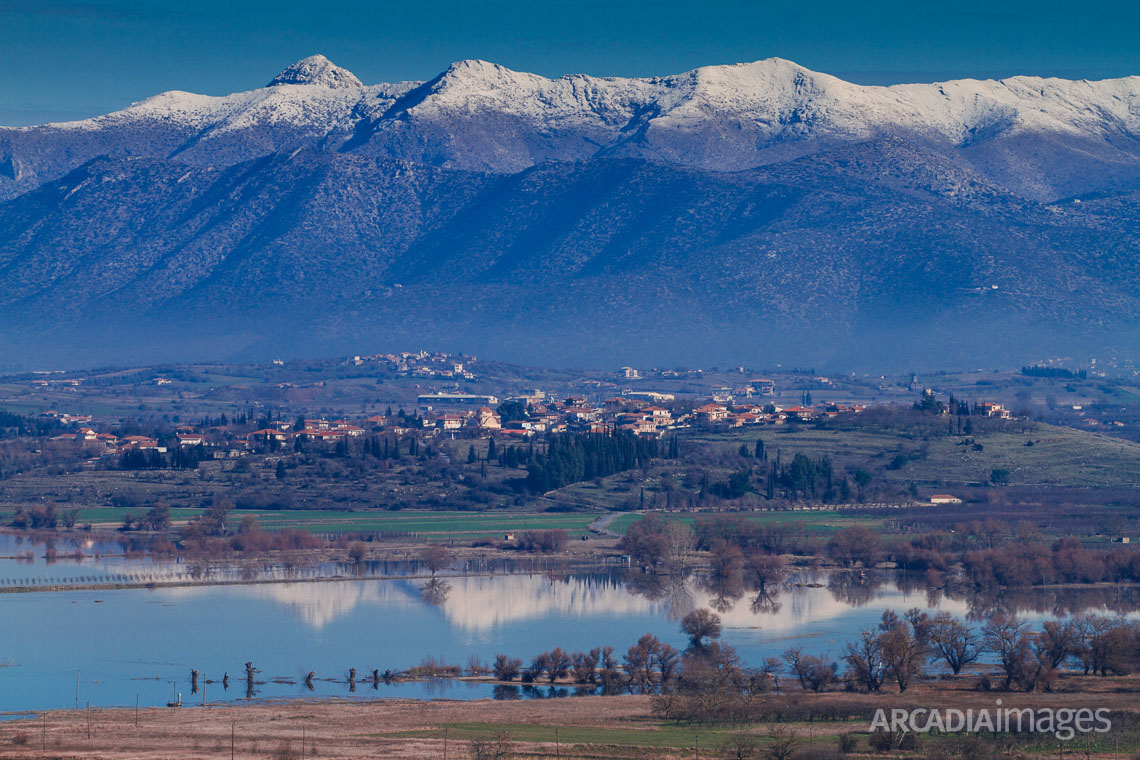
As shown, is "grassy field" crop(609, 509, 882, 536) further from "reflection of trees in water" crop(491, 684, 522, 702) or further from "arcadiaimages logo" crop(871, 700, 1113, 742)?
"arcadiaimages logo" crop(871, 700, 1113, 742)

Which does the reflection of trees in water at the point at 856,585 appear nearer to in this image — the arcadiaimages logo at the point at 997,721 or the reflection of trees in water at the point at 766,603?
the reflection of trees in water at the point at 766,603

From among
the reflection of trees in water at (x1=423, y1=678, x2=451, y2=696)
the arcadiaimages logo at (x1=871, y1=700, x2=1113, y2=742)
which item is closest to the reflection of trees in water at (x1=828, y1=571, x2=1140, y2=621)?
the reflection of trees in water at (x1=423, y1=678, x2=451, y2=696)

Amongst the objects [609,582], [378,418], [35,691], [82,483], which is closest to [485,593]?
[609,582]

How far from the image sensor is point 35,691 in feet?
174

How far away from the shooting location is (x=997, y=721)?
4522 centimetres

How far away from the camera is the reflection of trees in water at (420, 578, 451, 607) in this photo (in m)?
69.7

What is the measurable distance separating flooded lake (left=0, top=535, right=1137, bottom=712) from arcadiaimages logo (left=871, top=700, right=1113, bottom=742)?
35.7ft

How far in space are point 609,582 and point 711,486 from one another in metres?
28.8

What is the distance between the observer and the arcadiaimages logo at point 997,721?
43.9 m

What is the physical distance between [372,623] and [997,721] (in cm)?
2496

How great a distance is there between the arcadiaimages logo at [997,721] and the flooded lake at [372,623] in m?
10.9

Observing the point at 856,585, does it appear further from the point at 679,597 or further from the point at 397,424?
the point at 397,424

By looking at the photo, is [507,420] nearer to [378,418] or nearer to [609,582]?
[378,418]

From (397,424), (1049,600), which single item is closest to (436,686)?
(1049,600)
